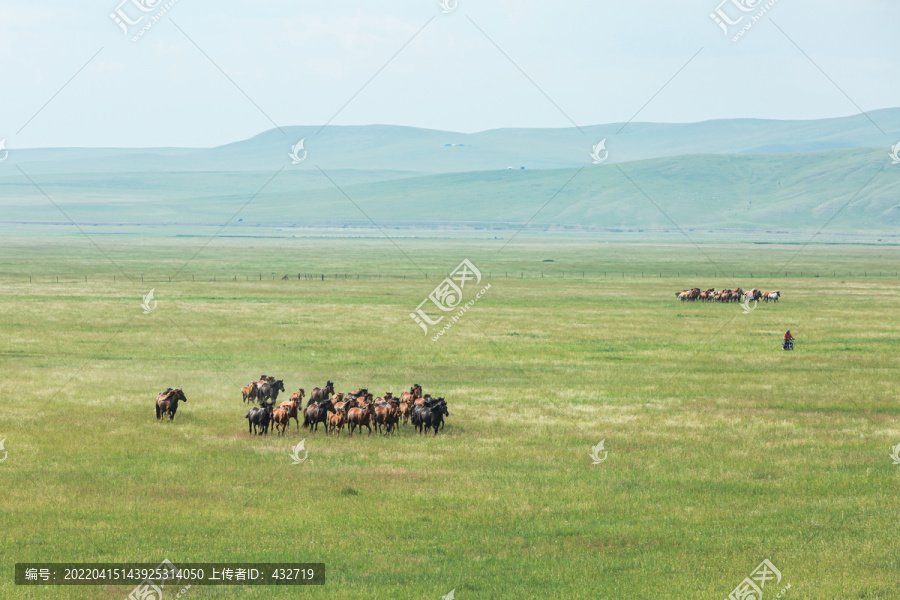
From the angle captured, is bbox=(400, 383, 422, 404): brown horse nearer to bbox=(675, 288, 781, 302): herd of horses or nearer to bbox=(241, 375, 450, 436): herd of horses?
bbox=(241, 375, 450, 436): herd of horses

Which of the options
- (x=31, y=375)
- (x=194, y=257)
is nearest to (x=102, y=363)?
(x=31, y=375)

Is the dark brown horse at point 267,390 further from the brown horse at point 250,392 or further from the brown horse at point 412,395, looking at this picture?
the brown horse at point 412,395

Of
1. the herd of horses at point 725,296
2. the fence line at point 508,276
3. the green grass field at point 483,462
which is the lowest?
the green grass field at point 483,462

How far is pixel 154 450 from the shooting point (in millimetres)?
22500

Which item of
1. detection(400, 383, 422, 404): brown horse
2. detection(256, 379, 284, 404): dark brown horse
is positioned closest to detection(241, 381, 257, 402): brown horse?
detection(256, 379, 284, 404): dark brown horse

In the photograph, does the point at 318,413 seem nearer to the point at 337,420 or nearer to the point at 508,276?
the point at 337,420

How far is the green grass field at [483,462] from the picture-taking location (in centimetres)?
1510

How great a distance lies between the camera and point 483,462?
21766 mm

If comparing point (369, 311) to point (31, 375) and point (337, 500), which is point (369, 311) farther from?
point (337, 500)

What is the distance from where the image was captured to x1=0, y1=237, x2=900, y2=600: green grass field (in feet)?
49.5

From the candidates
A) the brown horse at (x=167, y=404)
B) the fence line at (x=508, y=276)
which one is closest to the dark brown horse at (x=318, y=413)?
the brown horse at (x=167, y=404)

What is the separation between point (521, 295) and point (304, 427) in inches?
2050

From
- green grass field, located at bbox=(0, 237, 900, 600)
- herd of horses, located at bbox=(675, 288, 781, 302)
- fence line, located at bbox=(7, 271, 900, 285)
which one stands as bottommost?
green grass field, located at bbox=(0, 237, 900, 600)

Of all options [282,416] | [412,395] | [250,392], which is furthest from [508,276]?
[282,416]
